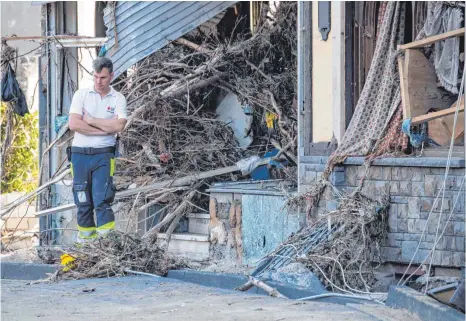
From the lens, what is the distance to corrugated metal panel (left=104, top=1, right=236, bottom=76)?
40.4ft

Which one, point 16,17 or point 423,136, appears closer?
point 423,136

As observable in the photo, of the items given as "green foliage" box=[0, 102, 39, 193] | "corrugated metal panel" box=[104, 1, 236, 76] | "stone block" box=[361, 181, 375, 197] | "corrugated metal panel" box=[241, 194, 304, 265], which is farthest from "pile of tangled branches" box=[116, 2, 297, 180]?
"green foliage" box=[0, 102, 39, 193]

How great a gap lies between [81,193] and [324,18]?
3019 millimetres

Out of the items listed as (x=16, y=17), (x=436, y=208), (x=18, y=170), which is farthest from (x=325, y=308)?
(x=16, y=17)

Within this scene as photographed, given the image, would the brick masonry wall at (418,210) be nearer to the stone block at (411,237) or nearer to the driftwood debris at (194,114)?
the stone block at (411,237)

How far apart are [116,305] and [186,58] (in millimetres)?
6040

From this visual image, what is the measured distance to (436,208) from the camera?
8953 mm

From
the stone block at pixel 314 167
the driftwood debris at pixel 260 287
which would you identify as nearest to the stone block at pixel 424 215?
the stone block at pixel 314 167

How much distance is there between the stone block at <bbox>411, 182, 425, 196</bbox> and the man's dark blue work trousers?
2.85 m

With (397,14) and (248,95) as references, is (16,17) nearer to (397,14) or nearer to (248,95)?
(248,95)

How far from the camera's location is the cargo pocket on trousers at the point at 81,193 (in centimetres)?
976

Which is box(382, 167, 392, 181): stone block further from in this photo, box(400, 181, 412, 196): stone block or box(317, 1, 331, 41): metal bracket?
box(317, 1, 331, 41): metal bracket

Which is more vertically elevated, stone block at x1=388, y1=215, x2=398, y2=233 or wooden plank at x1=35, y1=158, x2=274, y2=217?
wooden plank at x1=35, y1=158, x2=274, y2=217

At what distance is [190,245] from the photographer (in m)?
12.0
